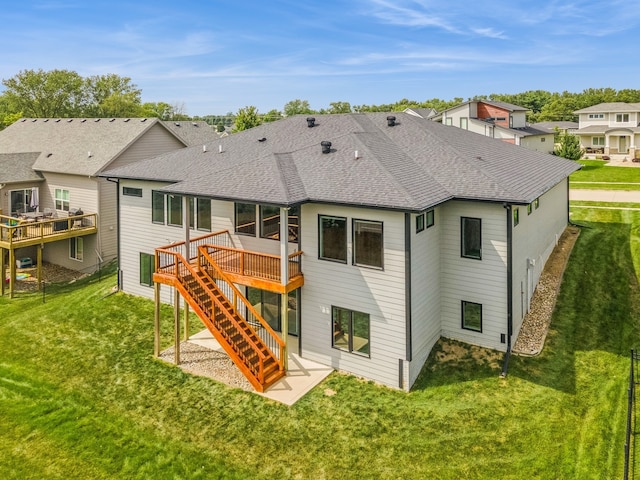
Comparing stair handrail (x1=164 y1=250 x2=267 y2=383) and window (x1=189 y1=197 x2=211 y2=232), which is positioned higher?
window (x1=189 y1=197 x2=211 y2=232)

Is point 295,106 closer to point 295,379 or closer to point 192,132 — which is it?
point 192,132

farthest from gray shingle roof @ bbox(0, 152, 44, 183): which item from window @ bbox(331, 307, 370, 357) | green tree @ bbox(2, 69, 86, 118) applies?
green tree @ bbox(2, 69, 86, 118)

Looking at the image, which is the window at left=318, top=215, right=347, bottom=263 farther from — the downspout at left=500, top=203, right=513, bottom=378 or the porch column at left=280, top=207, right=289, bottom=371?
the downspout at left=500, top=203, right=513, bottom=378

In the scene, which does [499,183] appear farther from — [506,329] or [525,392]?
[525,392]

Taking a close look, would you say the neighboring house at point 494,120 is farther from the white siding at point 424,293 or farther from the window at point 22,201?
the window at point 22,201

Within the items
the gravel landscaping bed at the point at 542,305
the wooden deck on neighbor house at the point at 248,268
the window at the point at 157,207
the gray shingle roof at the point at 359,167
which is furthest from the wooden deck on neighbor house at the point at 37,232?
the gravel landscaping bed at the point at 542,305
